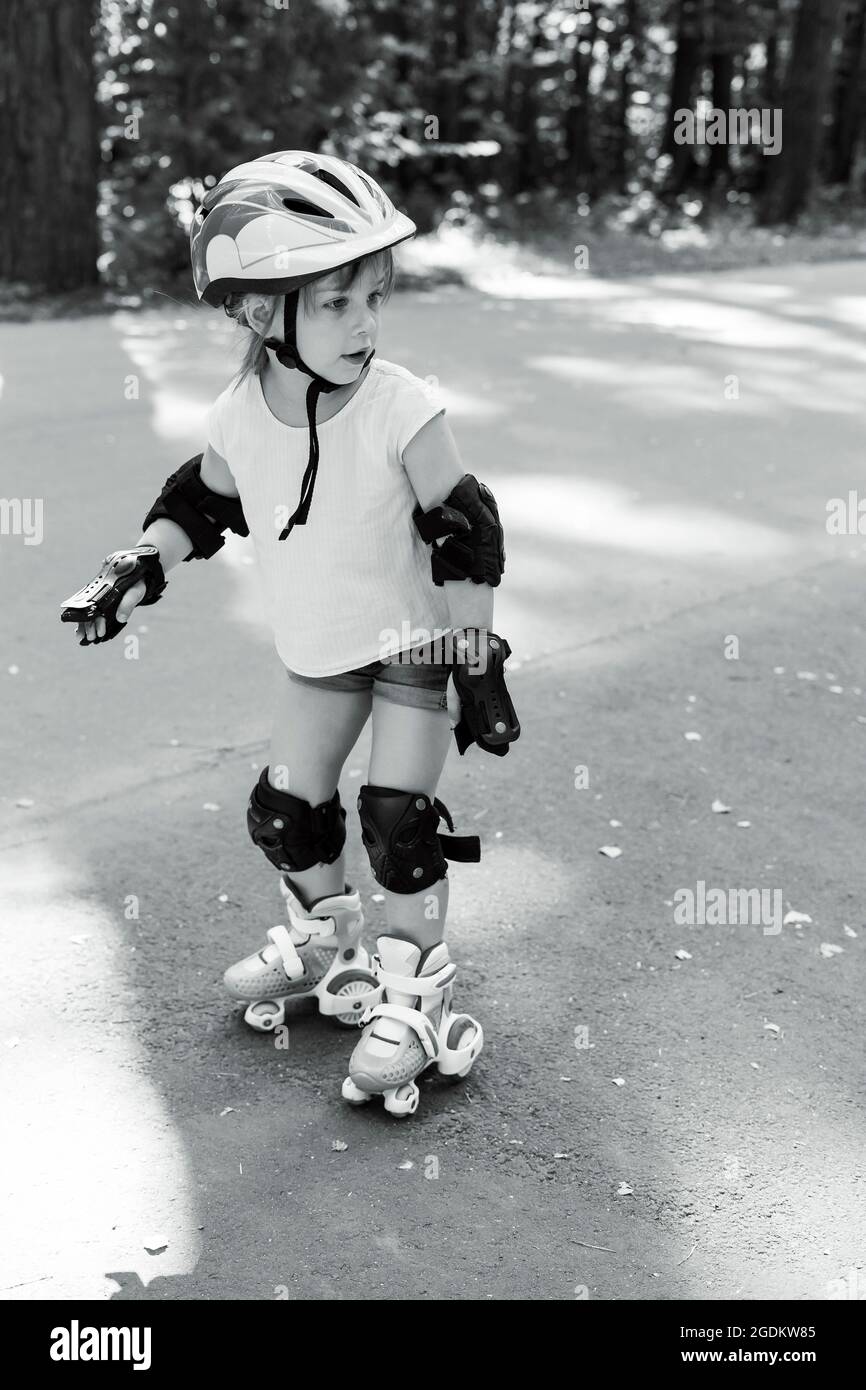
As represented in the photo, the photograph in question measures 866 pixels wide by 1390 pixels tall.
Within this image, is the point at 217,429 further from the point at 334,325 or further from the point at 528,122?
the point at 528,122

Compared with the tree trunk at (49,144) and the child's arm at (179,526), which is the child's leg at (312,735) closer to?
the child's arm at (179,526)

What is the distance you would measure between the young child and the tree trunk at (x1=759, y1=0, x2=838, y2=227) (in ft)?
64.2

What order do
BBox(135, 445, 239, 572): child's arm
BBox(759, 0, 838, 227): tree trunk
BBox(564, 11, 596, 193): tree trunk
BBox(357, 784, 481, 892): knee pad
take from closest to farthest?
BBox(357, 784, 481, 892): knee pad
BBox(135, 445, 239, 572): child's arm
BBox(759, 0, 838, 227): tree trunk
BBox(564, 11, 596, 193): tree trunk

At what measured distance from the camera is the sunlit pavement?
2572mm

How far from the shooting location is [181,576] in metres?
6.04

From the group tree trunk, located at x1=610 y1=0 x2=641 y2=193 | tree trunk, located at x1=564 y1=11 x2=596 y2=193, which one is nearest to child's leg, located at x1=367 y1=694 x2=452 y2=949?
tree trunk, located at x1=564 y1=11 x2=596 y2=193

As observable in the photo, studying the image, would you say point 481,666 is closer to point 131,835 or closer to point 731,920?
point 731,920

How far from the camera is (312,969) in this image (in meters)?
3.22

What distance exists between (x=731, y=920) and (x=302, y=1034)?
1104 mm

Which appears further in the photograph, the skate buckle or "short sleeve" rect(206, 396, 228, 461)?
the skate buckle

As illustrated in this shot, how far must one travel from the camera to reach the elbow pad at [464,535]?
2.70 metres

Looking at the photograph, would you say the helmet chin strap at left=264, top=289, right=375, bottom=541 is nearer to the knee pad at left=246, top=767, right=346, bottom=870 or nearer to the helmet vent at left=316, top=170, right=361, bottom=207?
the helmet vent at left=316, top=170, right=361, bottom=207

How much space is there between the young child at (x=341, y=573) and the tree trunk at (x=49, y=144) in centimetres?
956

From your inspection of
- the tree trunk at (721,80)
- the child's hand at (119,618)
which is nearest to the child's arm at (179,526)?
the child's hand at (119,618)
